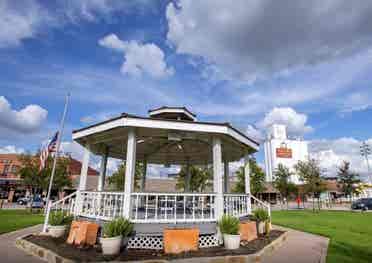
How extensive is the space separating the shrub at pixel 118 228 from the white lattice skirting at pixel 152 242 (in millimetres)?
491

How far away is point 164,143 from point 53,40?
6414 millimetres

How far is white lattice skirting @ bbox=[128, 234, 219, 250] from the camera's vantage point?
6.29 meters

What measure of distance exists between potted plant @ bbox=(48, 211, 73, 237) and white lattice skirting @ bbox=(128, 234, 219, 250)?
9.74 feet

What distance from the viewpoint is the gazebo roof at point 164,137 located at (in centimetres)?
686

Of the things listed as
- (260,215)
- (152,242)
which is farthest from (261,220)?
(152,242)

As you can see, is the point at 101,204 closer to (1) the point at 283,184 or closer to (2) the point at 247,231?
(2) the point at 247,231

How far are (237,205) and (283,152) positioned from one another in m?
84.3

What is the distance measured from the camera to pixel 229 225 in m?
6.38

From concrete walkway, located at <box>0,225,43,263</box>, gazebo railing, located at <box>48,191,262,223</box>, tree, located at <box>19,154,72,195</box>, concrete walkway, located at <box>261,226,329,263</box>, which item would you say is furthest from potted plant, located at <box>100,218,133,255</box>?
tree, located at <box>19,154,72,195</box>

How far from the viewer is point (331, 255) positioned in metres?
6.34

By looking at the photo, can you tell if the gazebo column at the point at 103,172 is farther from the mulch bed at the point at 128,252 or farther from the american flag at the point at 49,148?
the american flag at the point at 49,148

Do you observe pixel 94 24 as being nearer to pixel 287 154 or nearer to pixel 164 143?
pixel 164 143

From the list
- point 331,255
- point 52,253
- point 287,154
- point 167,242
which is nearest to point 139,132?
point 167,242

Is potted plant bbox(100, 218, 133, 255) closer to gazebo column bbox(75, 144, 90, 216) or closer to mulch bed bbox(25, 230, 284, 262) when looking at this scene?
mulch bed bbox(25, 230, 284, 262)
